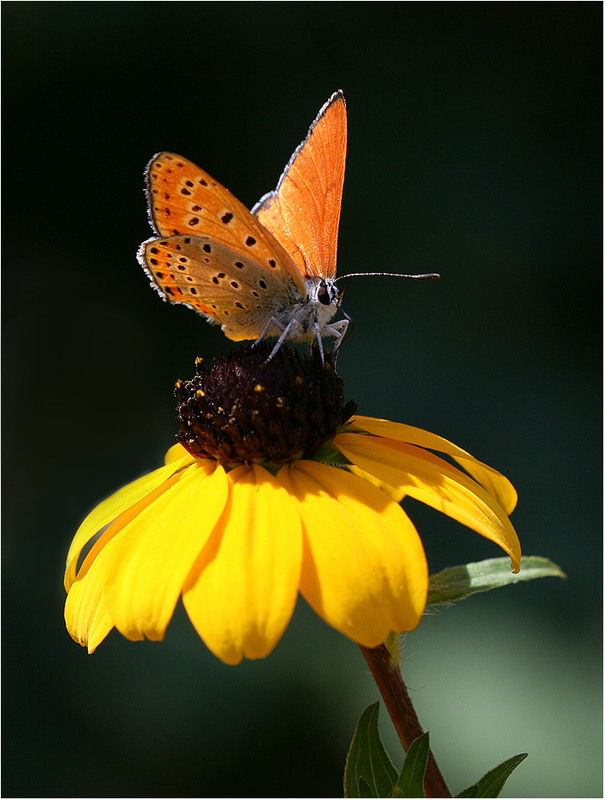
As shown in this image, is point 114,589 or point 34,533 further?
point 34,533

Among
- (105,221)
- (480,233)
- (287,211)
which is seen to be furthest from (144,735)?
(480,233)

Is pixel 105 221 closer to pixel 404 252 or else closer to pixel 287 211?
pixel 404 252

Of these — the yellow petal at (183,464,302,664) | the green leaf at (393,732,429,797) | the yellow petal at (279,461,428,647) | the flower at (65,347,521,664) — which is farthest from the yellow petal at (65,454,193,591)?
the green leaf at (393,732,429,797)

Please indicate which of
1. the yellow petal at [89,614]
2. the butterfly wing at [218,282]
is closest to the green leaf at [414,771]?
the yellow petal at [89,614]

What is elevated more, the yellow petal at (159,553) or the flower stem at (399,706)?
the yellow petal at (159,553)

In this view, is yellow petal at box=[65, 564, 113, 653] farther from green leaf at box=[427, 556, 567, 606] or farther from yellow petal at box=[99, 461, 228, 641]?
green leaf at box=[427, 556, 567, 606]

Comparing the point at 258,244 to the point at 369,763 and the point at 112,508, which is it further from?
the point at 369,763

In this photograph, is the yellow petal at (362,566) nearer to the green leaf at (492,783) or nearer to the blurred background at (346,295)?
the green leaf at (492,783)

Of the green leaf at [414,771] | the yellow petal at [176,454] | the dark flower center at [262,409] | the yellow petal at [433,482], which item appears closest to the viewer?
the green leaf at [414,771]

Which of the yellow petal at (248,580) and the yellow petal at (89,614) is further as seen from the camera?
the yellow petal at (89,614)
